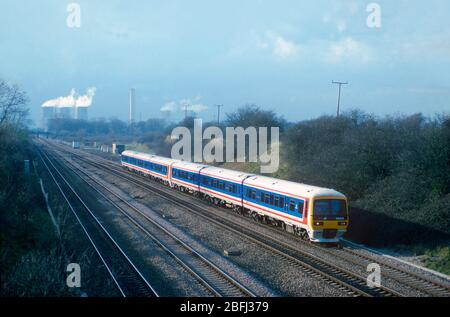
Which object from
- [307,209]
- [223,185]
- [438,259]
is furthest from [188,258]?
[223,185]

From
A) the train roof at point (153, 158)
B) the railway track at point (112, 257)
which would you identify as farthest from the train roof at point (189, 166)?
the railway track at point (112, 257)

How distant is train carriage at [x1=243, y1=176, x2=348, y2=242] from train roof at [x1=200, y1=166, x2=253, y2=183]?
3.40 m

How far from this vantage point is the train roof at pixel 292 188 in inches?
683

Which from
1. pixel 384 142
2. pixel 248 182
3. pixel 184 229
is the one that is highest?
pixel 384 142

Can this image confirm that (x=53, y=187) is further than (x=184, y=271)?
Yes

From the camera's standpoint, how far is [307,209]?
56.3 feet

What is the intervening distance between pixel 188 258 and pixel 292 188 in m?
5.75

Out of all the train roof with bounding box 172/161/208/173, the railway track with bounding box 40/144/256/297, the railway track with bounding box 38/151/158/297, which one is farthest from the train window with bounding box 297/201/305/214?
the train roof with bounding box 172/161/208/173

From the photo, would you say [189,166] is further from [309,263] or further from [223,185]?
[309,263]

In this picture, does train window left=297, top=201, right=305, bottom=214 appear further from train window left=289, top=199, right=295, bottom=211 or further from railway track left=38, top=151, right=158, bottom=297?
railway track left=38, top=151, right=158, bottom=297
